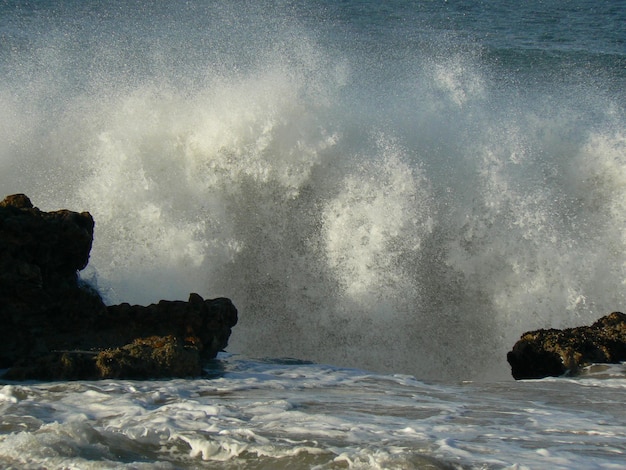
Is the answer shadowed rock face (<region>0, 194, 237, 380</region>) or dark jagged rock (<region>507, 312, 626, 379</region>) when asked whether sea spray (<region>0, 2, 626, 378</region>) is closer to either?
dark jagged rock (<region>507, 312, 626, 379</region>)

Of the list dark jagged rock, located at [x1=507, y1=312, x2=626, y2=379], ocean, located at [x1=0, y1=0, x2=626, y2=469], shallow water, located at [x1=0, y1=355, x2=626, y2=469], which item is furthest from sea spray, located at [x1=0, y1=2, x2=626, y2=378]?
shallow water, located at [x1=0, y1=355, x2=626, y2=469]

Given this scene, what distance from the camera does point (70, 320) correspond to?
6691mm

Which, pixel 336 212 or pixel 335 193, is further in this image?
pixel 335 193

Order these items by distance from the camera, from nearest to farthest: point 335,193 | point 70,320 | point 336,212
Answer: point 70,320 → point 336,212 → point 335,193

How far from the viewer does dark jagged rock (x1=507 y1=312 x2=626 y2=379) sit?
7.33 m

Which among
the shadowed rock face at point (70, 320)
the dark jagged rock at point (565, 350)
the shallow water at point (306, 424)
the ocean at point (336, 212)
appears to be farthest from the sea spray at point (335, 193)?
the shallow water at point (306, 424)

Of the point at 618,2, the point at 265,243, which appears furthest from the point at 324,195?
the point at 618,2

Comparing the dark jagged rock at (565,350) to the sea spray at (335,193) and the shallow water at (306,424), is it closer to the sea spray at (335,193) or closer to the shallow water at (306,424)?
the shallow water at (306,424)

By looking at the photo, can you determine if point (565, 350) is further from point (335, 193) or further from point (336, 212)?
point (335, 193)

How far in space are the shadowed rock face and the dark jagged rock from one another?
102 inches

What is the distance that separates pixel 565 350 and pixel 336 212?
11.3 feet

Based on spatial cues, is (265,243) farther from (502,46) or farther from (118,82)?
(502,46)

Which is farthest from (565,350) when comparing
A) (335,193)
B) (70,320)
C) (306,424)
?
(70,320)

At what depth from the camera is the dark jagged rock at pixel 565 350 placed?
7328 millimetres
